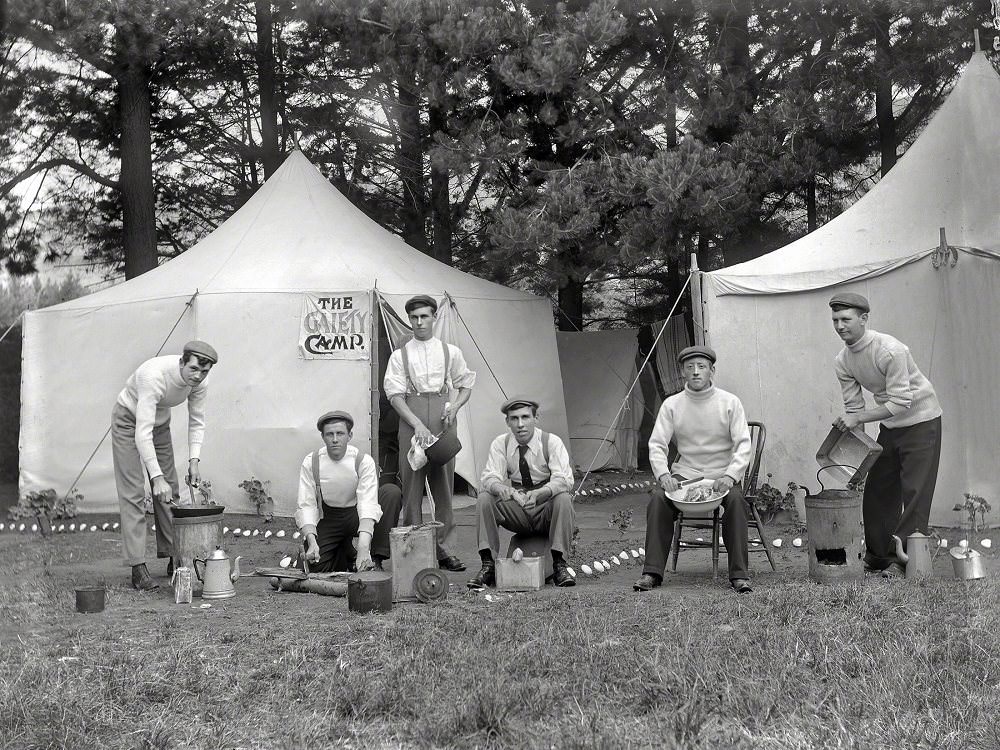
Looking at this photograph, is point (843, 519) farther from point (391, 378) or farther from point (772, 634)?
point (391, 378)

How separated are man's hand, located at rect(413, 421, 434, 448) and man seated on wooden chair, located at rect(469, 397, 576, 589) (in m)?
0.63

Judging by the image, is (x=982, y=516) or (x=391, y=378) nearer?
(x=391, y=378)

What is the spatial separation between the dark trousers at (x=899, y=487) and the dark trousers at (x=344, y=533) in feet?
8.04

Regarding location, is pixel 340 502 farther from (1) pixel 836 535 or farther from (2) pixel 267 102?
(2) pixel 267 102

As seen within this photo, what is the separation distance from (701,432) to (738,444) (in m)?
0.21

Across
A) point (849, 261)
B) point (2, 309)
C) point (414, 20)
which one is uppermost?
point (414, 20)

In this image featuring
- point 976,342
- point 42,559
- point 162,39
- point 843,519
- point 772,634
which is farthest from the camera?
point 162,39

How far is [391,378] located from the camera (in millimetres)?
6336

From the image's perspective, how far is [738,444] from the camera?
533cm

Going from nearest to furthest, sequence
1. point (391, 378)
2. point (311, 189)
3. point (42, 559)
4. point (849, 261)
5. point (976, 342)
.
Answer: point (391, 378), point (42, 559), point (976, 342), point (849, 261), point (311, 189)

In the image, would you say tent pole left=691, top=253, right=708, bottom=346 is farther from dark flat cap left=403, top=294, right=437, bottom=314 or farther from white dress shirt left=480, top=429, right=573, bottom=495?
white dress shirt left=480, top=429, right=573, bottom=495

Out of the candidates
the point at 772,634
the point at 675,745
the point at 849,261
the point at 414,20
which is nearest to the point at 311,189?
the point at 414,20

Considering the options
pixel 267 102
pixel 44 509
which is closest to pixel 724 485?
pixel 44 509

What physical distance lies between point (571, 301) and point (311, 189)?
4167 millimetres
